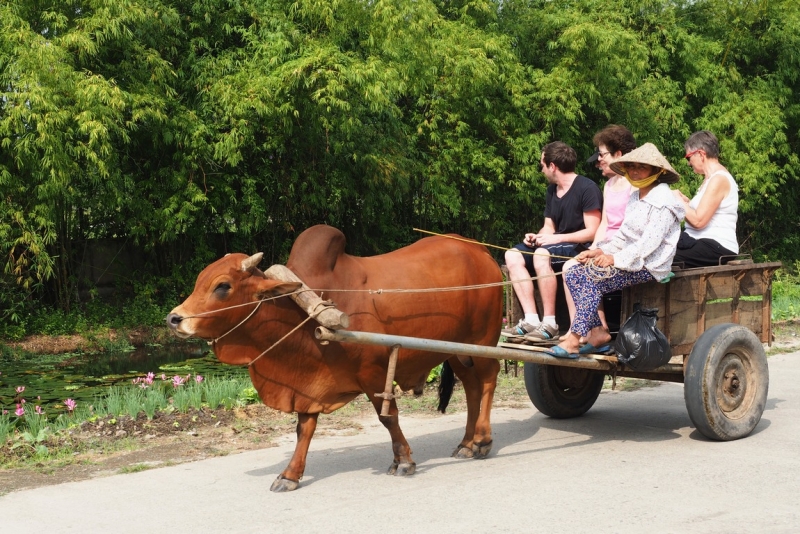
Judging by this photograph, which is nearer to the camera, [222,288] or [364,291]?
[222,288]

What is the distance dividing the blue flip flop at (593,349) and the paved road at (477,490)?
65 centimetres

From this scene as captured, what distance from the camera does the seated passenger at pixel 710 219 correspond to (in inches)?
268

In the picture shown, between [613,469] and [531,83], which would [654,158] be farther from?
[531,83]

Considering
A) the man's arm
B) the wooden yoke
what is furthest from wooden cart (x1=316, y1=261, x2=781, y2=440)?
the wooden yoke

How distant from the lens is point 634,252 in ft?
20.4

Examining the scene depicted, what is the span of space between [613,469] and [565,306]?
4.60ft

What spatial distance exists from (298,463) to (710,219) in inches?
135

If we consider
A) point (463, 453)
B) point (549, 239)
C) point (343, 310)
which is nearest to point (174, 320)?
point (343, 310)

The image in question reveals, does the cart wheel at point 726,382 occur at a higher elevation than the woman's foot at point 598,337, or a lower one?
lower

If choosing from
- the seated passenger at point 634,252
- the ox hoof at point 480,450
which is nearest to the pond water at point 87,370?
the ox hoof at point 480,450

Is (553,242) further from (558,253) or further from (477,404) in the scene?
(477,404)

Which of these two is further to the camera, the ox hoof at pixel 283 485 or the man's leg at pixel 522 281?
the man's leg at pixel 522 281

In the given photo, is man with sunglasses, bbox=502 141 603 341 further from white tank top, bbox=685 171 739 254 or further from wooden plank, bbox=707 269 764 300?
wooden plank, bbox=707 269 764 300

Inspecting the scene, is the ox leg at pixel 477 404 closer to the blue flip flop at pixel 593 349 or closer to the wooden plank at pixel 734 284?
the blue flip flop at pixel 593 349
